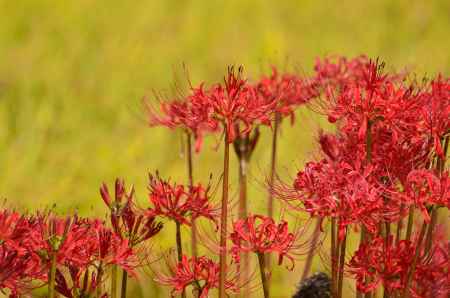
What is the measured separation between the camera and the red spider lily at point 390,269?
1.59m

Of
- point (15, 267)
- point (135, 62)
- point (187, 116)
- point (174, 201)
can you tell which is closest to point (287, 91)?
point (187, 116)

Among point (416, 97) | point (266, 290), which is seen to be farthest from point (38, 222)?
point (416, 97)

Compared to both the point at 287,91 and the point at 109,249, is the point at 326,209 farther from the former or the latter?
the point at 287,91

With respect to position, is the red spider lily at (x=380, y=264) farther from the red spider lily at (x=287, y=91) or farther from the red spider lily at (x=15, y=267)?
the red spider lily at (x=15, y=267)

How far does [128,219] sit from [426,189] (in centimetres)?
55

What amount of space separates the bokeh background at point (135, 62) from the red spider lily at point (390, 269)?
1.68 m

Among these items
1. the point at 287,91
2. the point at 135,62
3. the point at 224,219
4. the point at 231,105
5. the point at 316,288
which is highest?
the point at 135,62

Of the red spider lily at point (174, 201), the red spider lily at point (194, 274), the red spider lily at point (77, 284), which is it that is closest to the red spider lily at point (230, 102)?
the red spider lily at point (174, 201)

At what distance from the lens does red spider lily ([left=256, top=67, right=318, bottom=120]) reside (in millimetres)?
1966

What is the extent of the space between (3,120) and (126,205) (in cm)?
324

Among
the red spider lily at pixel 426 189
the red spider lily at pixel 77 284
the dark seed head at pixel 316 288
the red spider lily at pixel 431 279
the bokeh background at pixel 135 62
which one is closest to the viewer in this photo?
the red spider lily at pixel 426 189

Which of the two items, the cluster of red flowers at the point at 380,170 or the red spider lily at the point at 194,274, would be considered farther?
the red spider lily at the point at 194,274

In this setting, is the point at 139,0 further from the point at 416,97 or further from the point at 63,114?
the point at 416,97

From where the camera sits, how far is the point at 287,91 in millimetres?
1984
